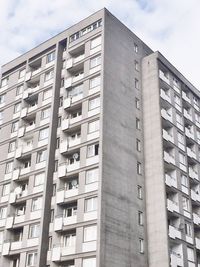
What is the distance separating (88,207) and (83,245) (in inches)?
137

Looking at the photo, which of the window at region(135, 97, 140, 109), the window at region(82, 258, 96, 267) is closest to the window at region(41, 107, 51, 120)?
the window at region(135, 97, 140, 109)

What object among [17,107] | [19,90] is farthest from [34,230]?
[19,90]

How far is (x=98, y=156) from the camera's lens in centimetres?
3906

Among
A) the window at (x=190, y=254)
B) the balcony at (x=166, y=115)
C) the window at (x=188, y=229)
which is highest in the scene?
the balcony at (x=166, y=115)

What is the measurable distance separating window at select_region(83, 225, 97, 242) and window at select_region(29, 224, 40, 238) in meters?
5.70

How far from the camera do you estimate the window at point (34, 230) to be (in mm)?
39934

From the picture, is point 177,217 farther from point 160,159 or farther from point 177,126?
point 177,126

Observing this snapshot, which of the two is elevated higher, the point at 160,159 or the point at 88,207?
the point at 160,159

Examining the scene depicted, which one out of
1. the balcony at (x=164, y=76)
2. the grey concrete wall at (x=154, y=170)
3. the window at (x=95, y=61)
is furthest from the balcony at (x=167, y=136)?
the window at (x=95, y=61)

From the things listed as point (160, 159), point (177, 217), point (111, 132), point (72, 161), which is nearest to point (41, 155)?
point (72, 161)

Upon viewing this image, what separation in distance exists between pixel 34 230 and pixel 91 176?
7886 mm

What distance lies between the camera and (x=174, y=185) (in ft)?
142

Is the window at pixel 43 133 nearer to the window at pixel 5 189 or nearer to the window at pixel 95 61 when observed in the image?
the window at pixel 5 189

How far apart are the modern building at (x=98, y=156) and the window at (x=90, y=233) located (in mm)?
94
